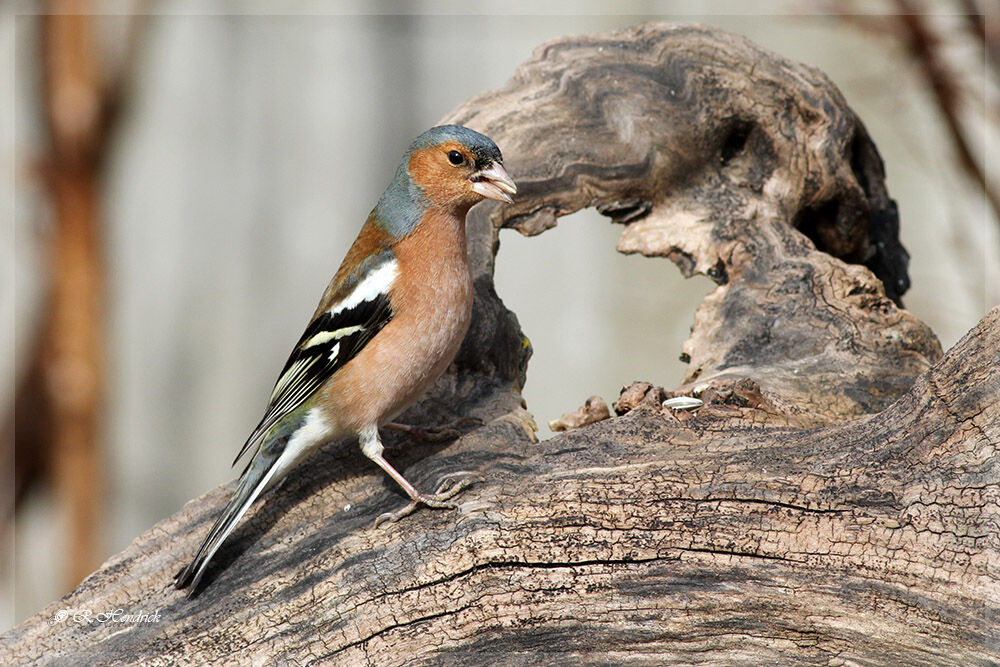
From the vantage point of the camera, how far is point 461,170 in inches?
108

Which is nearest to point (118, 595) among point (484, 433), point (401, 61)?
point (484, 433)

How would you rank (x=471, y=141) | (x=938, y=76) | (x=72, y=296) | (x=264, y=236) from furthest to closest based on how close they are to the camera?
1. (x=264, y=236)
2. (x=72, y=296)
3. (x=938, y=76)
4. (x=471, y=141)

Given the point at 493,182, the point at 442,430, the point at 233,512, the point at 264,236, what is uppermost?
the point at 264,236

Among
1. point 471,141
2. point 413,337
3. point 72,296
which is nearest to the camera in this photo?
point 413,337

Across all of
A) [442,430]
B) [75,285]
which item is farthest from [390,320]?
[75,285]

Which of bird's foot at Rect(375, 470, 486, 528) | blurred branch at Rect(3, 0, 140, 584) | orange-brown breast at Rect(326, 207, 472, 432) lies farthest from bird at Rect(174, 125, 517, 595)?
blurred branch at Rect(3, 0, 140, 584)

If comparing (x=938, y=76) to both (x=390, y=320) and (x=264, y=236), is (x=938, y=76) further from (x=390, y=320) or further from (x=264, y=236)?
(x=264, y=236)

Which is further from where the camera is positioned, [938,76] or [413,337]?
[938,76]

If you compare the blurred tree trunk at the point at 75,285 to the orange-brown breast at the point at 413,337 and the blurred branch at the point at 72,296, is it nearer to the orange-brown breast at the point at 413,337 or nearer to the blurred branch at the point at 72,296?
the blurred branch at the point at 72,296

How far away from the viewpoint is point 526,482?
7.32 ft

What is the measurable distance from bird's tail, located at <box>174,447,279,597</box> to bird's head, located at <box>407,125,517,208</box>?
0.92 metres

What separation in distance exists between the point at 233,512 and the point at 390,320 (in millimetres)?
685

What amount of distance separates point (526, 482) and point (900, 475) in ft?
2.78

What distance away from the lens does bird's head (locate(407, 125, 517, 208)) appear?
2.72 m
